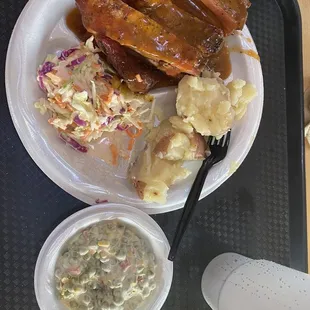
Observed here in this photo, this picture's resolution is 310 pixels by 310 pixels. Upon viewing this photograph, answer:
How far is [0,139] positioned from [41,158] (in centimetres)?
12

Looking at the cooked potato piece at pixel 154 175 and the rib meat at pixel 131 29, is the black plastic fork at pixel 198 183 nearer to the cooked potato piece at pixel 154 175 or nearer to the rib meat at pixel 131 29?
the cooked potato piece at pixel 154 175

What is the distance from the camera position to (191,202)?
1.39 m

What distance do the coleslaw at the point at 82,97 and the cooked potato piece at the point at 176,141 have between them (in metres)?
0.08

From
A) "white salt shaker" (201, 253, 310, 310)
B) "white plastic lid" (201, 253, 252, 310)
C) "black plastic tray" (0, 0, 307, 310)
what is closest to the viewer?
"white salt shaker" (201, 253, 310, 310)

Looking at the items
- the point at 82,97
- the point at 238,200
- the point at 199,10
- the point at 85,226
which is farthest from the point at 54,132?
the point at 238,200

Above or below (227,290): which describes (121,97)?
above

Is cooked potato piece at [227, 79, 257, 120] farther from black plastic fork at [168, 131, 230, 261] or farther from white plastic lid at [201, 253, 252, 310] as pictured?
white plastic lid at [201, 253, 252, 310]

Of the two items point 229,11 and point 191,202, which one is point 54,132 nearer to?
point 191,202

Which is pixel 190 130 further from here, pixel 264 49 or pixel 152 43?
pixel 264 49

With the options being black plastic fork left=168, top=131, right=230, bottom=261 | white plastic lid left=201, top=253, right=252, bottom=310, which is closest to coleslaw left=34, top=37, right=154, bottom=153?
black plastic fork left=168, top=131, right=230, bottom=261

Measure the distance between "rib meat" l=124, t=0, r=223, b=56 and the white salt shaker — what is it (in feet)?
2.00

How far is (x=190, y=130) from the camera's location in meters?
1.35

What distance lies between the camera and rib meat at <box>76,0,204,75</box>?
3.95 feet

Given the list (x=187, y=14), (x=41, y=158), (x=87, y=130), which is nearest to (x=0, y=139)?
(x=41, y=158)
